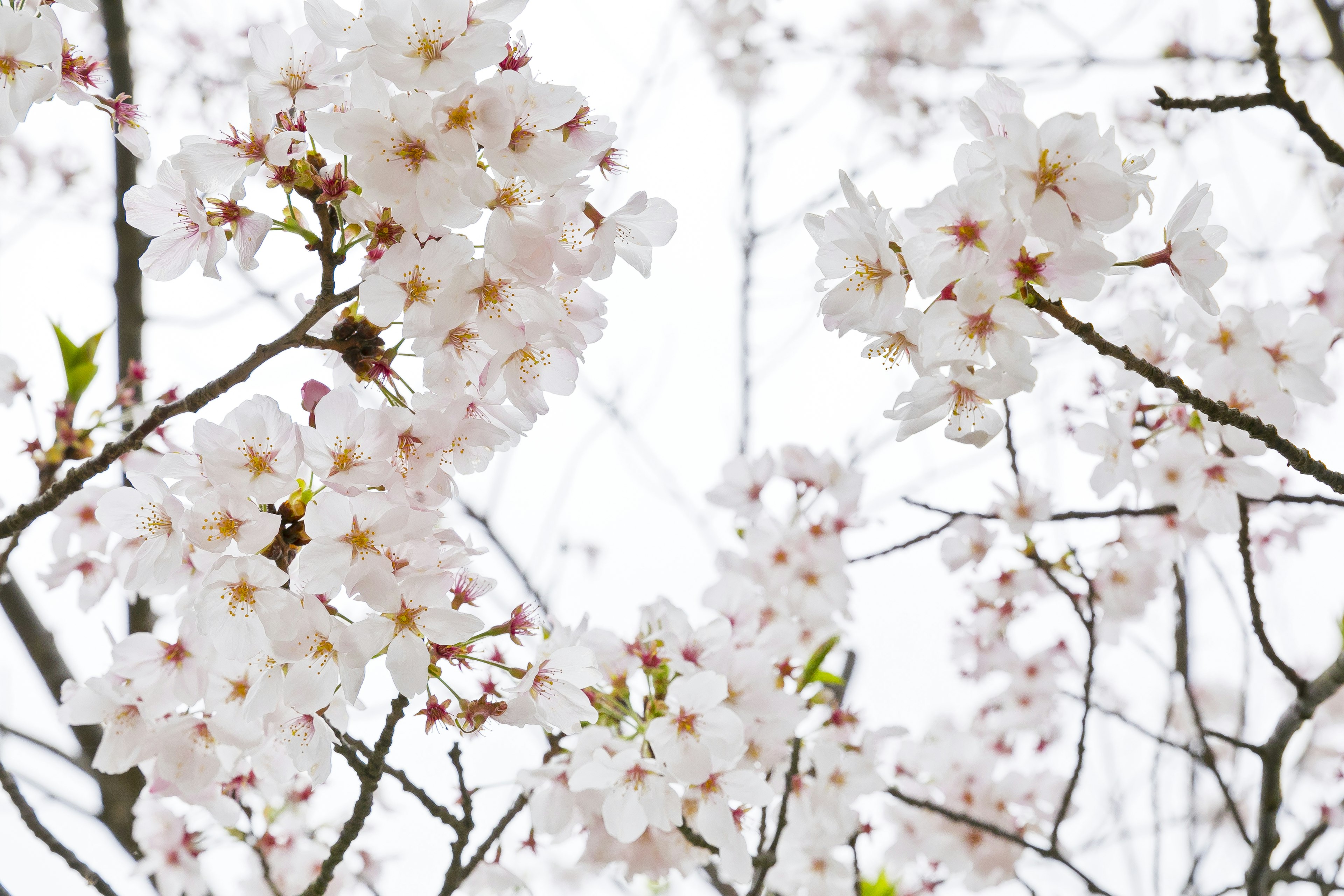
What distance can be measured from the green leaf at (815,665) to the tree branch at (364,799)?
1030mm

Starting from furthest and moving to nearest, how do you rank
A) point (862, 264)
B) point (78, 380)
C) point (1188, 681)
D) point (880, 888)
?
point (880, 888), point (1188, 681), point (78, 380), point (862, 264)

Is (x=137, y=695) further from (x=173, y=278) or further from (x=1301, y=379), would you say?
(x=1301, y=379)

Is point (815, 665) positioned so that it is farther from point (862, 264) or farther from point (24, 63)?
point (24, 63)

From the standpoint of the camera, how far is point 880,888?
2.42 metres

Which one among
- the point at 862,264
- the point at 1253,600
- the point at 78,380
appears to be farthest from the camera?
the point at 78,380

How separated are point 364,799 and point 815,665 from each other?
3.54 ft

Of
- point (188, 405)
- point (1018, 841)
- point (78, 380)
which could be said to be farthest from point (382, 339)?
point (1018, 841)

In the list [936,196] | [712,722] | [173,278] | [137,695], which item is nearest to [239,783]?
[137,695]

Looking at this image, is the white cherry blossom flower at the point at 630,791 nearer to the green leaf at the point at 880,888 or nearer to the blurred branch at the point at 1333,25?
the green leaf at the point at 880,888

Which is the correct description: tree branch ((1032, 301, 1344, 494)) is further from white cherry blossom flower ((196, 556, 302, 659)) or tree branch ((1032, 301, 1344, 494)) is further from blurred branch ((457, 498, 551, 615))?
blurred branch ((457, 498, 551, 615))

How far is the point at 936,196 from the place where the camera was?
0.94 metres

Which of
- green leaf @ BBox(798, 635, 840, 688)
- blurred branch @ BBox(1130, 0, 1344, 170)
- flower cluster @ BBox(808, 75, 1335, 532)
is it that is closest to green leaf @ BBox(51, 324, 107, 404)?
flower cluster @ BBox(808, 75, 1335, 532)

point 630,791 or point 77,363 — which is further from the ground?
point 77,363

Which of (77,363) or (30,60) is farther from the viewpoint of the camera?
(77,363)
